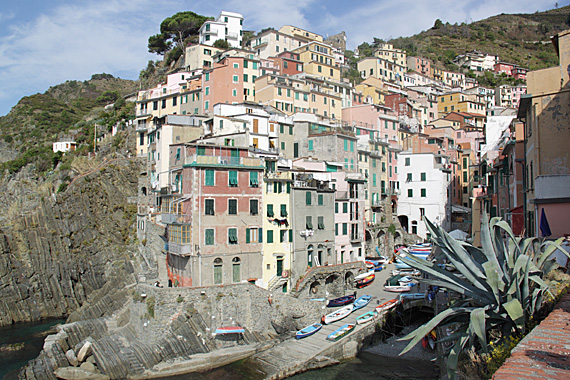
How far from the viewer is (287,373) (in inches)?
1280

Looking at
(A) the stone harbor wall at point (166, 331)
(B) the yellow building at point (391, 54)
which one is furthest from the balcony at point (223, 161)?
(B) the yellow building at point (391, 54)

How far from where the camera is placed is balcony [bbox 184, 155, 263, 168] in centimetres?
3900

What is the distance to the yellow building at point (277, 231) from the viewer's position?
41.7m

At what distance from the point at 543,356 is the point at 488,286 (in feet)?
16.7

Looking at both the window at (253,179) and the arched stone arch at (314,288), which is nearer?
the window at (253,179)

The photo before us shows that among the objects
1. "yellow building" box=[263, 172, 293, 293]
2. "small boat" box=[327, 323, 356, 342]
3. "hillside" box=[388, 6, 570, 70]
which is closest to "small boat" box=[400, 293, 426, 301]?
"small boat" box=[327, 323, 356, 342]

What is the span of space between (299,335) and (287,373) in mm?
4685

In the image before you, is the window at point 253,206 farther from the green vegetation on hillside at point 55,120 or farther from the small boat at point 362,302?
the green vegetation on hillside at point 55,120

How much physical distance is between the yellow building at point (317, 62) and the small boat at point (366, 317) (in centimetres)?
4930

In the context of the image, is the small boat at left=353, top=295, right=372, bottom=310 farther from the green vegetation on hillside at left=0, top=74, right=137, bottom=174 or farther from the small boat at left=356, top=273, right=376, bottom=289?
the green vegetation on hillside at left=0, top=74, right=137, bottom=174

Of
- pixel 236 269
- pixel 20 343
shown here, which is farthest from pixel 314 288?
pixel 20 343

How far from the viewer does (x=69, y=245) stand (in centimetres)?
5909

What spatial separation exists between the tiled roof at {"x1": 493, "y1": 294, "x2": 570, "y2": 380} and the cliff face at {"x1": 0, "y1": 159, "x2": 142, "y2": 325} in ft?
157

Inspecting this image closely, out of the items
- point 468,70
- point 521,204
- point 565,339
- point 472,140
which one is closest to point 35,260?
point 521,204
